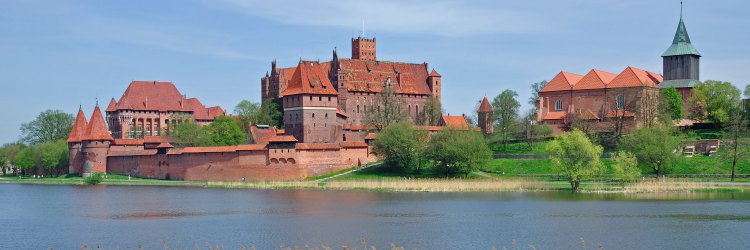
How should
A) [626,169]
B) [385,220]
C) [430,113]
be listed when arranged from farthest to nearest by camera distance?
[430,113]
[626,169]
[385,220]

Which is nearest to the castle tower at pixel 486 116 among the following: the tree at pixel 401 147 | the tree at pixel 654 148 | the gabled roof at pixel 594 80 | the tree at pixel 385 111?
the tree at pixel 385 111

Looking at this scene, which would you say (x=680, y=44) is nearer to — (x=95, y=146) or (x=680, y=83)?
(x=680, y=83)

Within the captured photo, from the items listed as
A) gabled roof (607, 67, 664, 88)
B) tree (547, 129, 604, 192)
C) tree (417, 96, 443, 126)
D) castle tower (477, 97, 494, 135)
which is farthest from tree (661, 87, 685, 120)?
tree (547, 129, 604, 192)

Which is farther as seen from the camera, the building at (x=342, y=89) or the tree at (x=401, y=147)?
the building at (x=342, y=89)

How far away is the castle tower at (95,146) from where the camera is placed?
67.2m

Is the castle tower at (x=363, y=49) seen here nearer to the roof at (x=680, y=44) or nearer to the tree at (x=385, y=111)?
the tree at (x=385, y=111)

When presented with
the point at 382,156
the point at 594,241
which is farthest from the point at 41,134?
the point at 594,241

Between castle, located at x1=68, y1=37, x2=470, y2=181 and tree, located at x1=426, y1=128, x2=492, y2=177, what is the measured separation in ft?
14.8

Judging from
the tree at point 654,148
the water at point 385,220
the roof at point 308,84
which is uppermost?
the roof at point 308,84

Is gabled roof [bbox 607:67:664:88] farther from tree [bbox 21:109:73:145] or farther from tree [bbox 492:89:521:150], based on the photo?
tree [bbox 21:109:73:145]

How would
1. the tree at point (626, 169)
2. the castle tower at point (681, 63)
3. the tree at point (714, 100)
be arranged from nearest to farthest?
the tree at point (626, 169), the tree at point (714, 100), the castle tower at point (681, 63)

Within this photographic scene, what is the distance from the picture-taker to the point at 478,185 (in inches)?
1932

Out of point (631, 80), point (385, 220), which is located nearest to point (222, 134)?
point (631, 80)

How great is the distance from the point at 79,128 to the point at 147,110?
12.4 meters
